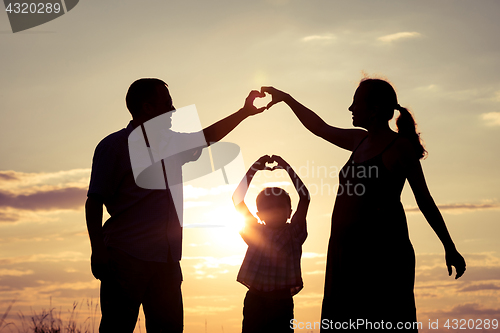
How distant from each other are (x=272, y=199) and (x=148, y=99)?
1.68 m

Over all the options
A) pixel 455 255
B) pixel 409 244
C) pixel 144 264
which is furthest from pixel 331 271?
pixel 144 264

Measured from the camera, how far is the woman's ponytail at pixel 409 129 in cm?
445

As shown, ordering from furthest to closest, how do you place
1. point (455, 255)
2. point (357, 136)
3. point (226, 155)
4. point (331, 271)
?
1. point (226, 155)
2. point (357, 136)
3. point (331, 271)
4. point (455, 255)

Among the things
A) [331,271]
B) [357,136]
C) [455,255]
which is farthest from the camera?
[357,136]

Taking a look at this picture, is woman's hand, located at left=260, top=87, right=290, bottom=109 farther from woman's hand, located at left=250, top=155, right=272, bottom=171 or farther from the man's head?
the man's head

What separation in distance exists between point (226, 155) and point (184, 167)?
1.67 ft

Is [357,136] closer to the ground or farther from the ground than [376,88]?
closer to the ground

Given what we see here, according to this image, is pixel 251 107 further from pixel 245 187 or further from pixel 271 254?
pixel 271 254

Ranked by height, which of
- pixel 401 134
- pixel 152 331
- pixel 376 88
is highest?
pixel 376 88

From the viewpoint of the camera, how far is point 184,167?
490 cm

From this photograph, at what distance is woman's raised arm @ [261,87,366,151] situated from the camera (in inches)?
192

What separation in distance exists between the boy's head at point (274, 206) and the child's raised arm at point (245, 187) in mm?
164

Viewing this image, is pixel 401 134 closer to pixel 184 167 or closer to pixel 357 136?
pixel 357 136

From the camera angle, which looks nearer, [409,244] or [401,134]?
[409,244]
